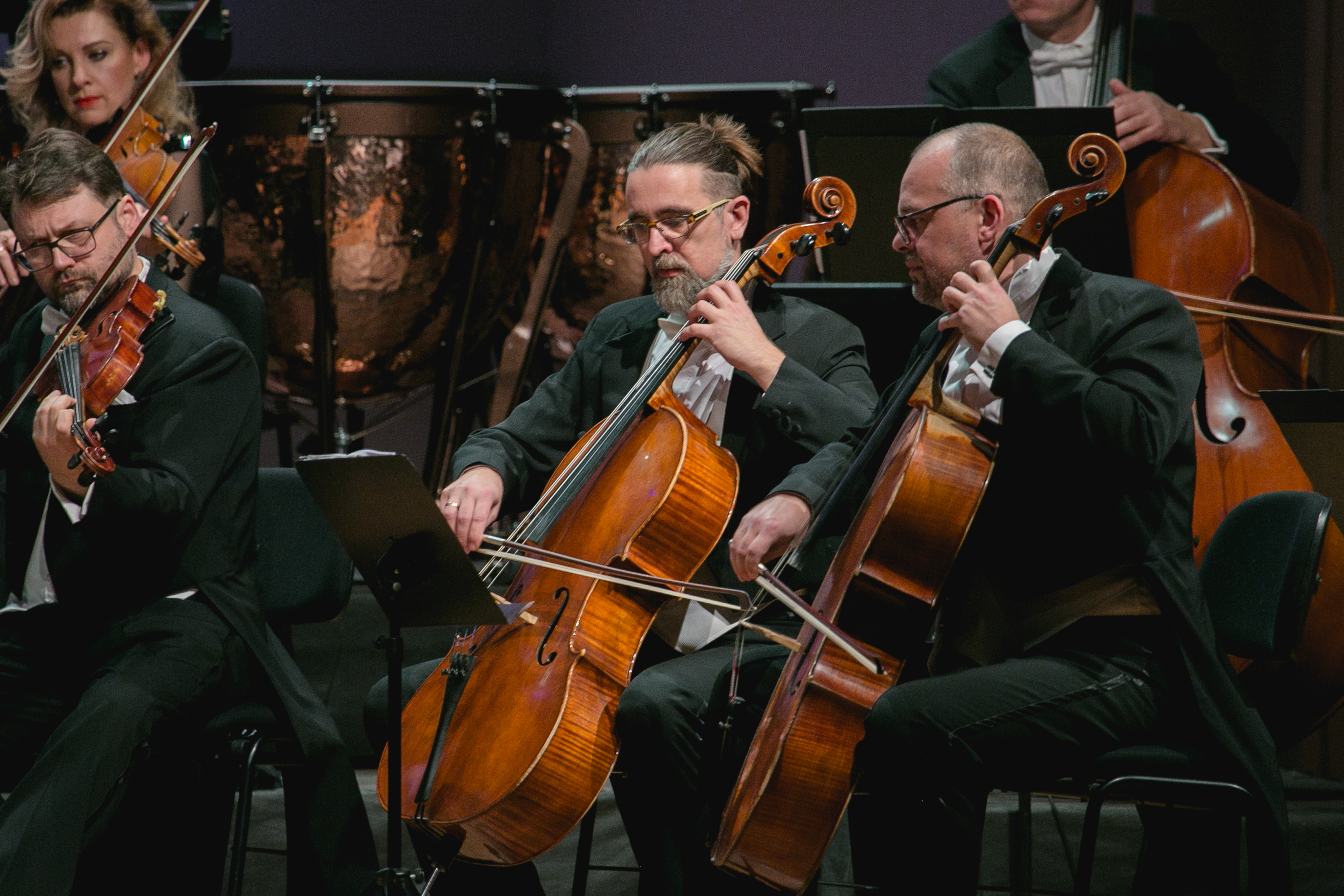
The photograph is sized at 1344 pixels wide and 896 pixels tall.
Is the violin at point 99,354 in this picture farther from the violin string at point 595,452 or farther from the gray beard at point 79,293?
the violin string at point 595,452

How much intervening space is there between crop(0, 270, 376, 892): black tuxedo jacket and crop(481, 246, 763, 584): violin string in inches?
15.7

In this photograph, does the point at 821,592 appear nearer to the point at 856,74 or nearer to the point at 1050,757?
the point at 1050,757

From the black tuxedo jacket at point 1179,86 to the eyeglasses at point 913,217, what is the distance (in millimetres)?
962

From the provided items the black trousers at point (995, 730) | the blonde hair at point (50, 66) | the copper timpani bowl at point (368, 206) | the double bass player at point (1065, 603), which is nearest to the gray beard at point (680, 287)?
the double bass player at point (1065, 603)

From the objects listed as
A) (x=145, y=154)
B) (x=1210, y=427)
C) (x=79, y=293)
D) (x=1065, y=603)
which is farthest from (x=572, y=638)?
(x=145, y=154)

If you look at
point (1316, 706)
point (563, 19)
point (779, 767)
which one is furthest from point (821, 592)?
point (563, 19)

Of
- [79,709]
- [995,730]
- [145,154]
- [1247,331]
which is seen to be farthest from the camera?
[145,154]

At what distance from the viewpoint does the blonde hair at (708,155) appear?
2555mm

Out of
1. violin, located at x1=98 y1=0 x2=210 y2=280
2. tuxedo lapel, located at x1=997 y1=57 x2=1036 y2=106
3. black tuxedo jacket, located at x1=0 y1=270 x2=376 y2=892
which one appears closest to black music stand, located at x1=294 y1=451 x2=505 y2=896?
black tuxedo jacket, located at x1=0 y1=270 x2=376 y2=892

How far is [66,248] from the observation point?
99.0 inches

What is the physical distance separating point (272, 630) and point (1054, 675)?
4.48 feet

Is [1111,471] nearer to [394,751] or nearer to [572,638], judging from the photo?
[572,638]

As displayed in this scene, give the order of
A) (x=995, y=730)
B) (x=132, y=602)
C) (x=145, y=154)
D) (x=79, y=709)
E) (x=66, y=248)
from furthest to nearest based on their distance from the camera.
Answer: (x=145, y=154) → (x=66, y=248) → (x=132, y=602) → (x=79, y=709) → (x=995, y=730)

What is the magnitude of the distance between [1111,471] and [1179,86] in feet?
4.79
